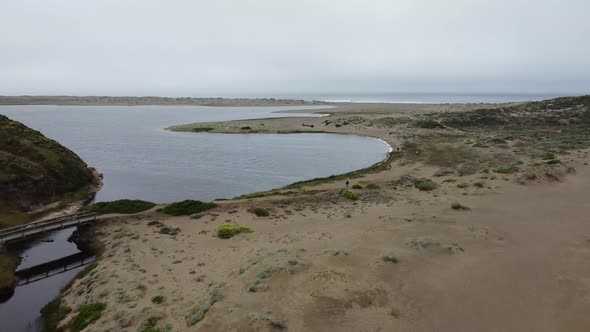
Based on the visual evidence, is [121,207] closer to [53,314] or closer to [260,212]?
[260,212]

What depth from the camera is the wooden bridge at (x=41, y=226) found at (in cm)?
2333

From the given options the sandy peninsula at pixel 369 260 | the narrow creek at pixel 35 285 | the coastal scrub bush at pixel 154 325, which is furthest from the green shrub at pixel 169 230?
the coastal scrub bush at pixel 154 325

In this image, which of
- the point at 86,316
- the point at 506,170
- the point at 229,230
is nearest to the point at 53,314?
the point at 86,316

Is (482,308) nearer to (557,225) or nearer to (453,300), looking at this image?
(453,300)

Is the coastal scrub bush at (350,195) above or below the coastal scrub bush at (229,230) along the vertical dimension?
above

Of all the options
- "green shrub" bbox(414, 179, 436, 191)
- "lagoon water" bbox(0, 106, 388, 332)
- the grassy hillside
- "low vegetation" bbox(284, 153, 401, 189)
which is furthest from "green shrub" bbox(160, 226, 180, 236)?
"green shrub" bbox(414, 179, 436, 191)

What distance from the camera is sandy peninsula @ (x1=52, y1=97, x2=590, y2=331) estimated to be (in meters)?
14.2

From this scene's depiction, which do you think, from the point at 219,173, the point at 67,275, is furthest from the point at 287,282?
the point at 219,173

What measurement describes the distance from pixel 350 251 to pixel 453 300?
5599 mm

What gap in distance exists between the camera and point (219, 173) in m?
44.7

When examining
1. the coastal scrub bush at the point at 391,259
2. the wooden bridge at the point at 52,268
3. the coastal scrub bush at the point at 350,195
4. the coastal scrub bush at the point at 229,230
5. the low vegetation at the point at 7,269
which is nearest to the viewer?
the coastal scrub bush at the point at 391,259

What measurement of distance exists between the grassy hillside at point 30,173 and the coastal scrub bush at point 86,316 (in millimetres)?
14899

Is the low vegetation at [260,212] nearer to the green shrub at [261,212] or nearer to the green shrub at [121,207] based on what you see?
the green shrub at [261,212]

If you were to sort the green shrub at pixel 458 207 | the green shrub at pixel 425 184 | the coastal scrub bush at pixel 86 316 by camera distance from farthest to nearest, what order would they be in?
1. the green shrub at pixel 425 184
2. the green shrub at pixel 458 207
3. the coastal scrub bush at pixel 86 316
